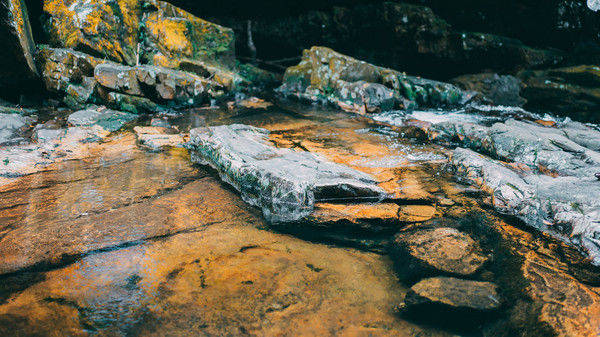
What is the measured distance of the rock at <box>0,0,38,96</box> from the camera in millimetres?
5754

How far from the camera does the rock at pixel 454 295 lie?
2014 millimetres

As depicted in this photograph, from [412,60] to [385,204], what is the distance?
32.4 feet

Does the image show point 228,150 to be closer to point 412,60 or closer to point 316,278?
point 316,278

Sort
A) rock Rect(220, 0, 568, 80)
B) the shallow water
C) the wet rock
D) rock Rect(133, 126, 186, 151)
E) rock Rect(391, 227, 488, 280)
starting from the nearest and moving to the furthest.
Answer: the shallow water, rock Rect(391, 227, 488, 280), the wet rock, rock Rect(133, 126, 186, 151), rock Rect(220, 0, 568, 80)

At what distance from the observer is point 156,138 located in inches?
205

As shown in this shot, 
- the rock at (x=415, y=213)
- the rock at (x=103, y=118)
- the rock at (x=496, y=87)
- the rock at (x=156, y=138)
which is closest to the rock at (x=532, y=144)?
the rock at (x=415, y=213)

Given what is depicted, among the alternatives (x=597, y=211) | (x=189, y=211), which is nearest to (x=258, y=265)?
(x=189, y=211)

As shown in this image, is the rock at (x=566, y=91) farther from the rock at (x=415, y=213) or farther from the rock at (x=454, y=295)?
the rock at (x=454, y=295)

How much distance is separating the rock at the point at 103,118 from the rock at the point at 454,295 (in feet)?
18.4

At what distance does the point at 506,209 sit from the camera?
10.3 ft

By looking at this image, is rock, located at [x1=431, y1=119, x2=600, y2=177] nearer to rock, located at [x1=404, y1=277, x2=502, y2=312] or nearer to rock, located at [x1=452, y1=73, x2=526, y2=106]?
rock, located at [x1=404, y1=277, x2=502, y2=312]

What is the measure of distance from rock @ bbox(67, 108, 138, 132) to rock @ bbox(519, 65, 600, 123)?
10.7m

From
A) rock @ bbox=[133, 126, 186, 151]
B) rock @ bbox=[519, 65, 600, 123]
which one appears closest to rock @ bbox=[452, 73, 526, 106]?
rock @ bbox=[519, 65, 600, 123]

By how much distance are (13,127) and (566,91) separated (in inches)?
515
